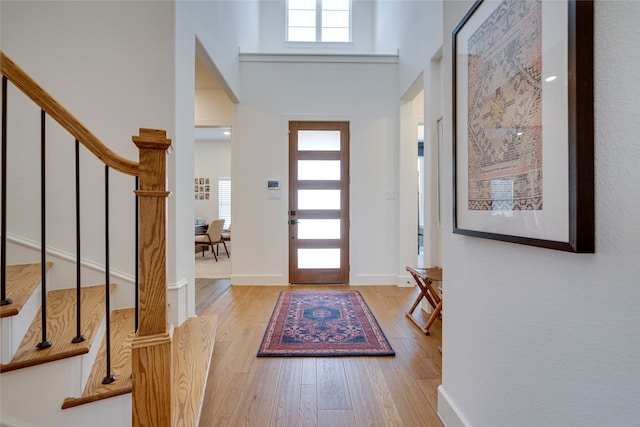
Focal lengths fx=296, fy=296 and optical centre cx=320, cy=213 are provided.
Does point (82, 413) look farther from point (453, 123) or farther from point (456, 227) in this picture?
point (453, 123)

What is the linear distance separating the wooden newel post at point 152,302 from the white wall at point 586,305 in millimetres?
1278

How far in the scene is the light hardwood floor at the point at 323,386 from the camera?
154cm

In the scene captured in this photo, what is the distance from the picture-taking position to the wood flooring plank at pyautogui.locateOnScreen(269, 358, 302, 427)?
1528 millimetres

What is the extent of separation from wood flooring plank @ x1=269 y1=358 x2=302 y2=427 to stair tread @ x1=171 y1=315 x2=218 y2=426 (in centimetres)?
40

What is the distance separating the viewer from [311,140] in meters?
4.05

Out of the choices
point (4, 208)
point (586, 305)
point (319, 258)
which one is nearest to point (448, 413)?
point (586, 305)

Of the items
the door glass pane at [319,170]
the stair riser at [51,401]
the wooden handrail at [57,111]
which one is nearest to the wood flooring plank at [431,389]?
the stair riser at [51,401]

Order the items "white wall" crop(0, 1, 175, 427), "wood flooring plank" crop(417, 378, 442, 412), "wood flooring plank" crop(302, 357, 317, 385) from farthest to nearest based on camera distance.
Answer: "white wall" crop(0, 1, 175, 427) → "wood flooring plank" crop(302, 357, 317, 385) → "wood flooring plank" crop(417, 378, 442, 412)

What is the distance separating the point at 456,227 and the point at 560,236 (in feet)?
1.86

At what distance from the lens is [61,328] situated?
1518mm

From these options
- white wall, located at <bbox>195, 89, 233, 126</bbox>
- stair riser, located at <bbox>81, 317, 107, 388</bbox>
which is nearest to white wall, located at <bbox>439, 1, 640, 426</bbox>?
stair riser, located at <bbox>81, 317, 107, 388</bbox>

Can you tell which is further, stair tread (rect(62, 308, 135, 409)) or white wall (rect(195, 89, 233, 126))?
white wall (rect(195, 89, 233, 126))

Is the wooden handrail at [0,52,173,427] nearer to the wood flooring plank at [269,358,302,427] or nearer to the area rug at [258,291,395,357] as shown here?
the wood flooring plank at [269,358,302,427]

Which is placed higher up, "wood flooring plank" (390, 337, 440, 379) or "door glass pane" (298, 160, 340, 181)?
"door glass pane" (298, 160, 340, 181)
